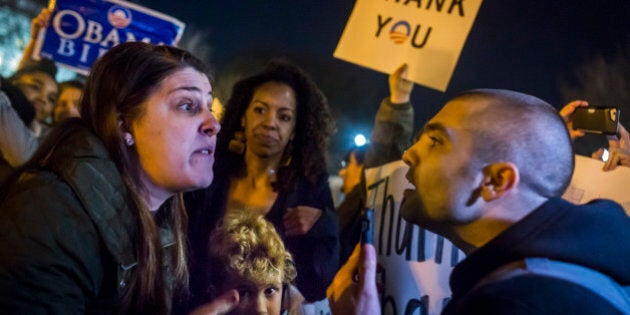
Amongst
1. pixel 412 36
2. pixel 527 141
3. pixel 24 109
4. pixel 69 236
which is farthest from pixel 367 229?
pixel 24 109

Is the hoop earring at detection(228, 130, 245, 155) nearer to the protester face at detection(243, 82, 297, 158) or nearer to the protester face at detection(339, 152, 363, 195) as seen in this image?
the protester face at detection(243, 82, 297, 158)

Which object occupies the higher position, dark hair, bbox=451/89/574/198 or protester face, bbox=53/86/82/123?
dark hair, bbox=451/89/574/198

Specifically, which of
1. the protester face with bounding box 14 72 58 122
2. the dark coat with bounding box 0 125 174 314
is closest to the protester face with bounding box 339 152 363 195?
the protester face with bounding box 14 72 58 122

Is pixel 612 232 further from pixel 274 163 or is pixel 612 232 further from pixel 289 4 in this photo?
pixel 289 4

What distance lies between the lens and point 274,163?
8.57 ft

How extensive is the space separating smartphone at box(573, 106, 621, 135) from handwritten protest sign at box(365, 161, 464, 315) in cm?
88

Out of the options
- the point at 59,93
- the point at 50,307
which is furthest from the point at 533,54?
the point at 50,307

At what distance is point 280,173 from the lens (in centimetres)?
261

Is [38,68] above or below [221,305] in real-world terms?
above

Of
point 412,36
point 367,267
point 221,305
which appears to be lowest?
point 221,305

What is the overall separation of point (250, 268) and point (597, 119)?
183 cm

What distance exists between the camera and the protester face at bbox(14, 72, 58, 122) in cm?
308

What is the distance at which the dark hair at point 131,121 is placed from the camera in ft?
5.90

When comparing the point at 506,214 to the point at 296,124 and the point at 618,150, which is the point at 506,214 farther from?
the point at 618,150
